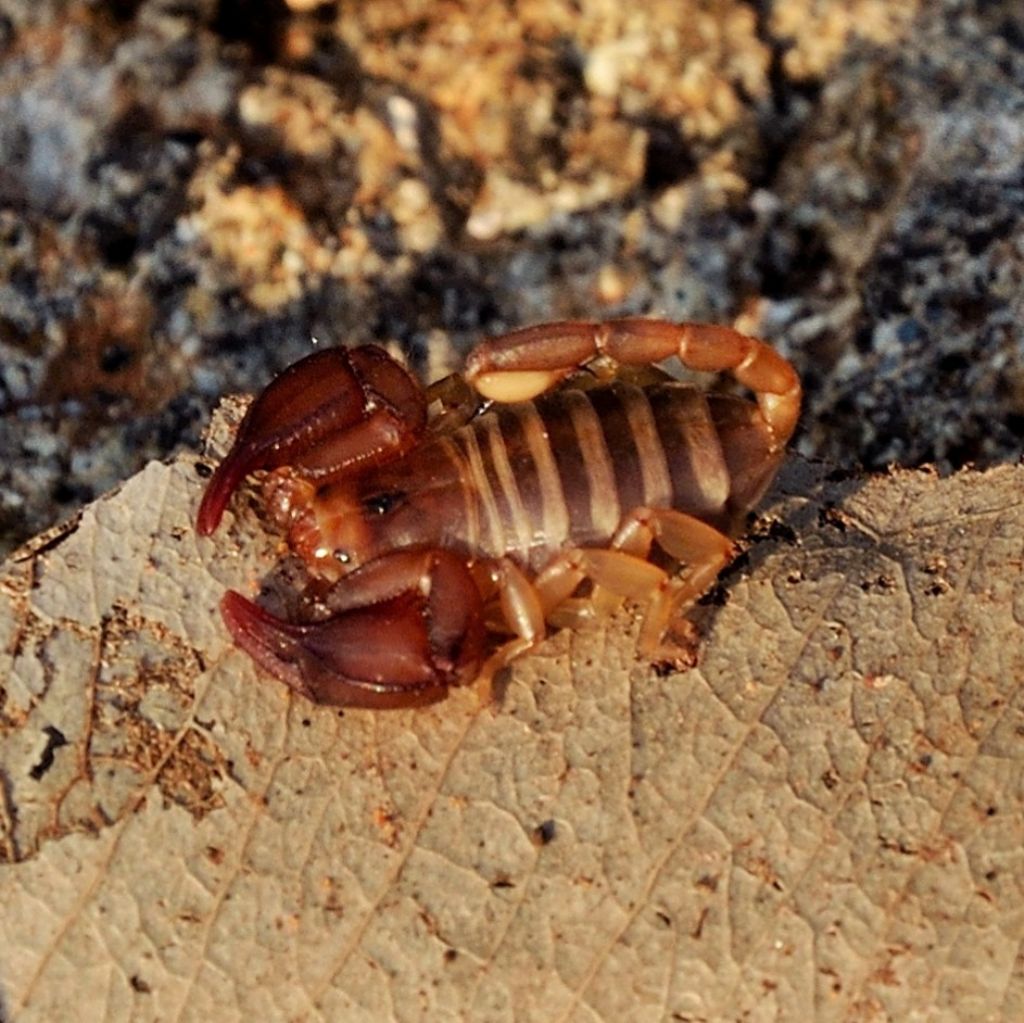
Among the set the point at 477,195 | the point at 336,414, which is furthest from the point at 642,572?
the point at 477,195

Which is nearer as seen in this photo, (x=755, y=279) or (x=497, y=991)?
(x=497, y=991)

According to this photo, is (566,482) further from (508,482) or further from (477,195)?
(477,195)

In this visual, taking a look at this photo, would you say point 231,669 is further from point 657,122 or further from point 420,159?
point 657,122

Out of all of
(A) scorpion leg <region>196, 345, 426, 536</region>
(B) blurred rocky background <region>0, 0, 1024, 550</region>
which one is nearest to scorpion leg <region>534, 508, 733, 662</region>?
(A) scorpion leg <region>196, 345, 426, 536</region>

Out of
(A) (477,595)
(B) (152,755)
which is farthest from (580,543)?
(B) (152,755)

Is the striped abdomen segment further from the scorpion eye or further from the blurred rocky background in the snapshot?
the blurred rocky background

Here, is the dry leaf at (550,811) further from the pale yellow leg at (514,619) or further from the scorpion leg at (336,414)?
the scorpion leg at (336,414)

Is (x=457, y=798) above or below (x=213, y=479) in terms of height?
below
